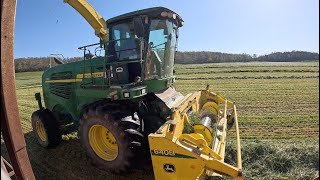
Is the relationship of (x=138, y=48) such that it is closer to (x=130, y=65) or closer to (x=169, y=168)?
(x=130, y=65)

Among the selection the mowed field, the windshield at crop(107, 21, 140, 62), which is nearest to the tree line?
the mowed field

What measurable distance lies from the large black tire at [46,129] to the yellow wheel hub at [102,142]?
6.07 ft

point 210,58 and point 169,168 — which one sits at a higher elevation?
point 210,58

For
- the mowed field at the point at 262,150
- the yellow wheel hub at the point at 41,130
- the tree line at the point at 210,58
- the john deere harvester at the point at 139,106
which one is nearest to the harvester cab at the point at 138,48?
the john deere harvester at the point at 139,106

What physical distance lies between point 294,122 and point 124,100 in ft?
14.6

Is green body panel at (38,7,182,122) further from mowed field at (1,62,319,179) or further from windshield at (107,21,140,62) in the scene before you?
mowed field at (1,62,319,179)

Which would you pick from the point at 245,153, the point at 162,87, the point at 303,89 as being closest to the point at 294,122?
the point at 245,153

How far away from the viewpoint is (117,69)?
17.7 ft

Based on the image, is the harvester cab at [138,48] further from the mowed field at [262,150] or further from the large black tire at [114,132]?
the mowed field at [262,150]

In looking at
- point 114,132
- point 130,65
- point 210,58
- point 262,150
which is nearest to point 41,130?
point 130,65

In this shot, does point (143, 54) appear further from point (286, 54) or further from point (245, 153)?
point (286, 54)

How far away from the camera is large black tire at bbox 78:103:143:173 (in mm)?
4453

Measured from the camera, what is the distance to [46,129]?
6.46 meters

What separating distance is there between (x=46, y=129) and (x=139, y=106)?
2.53 meters
